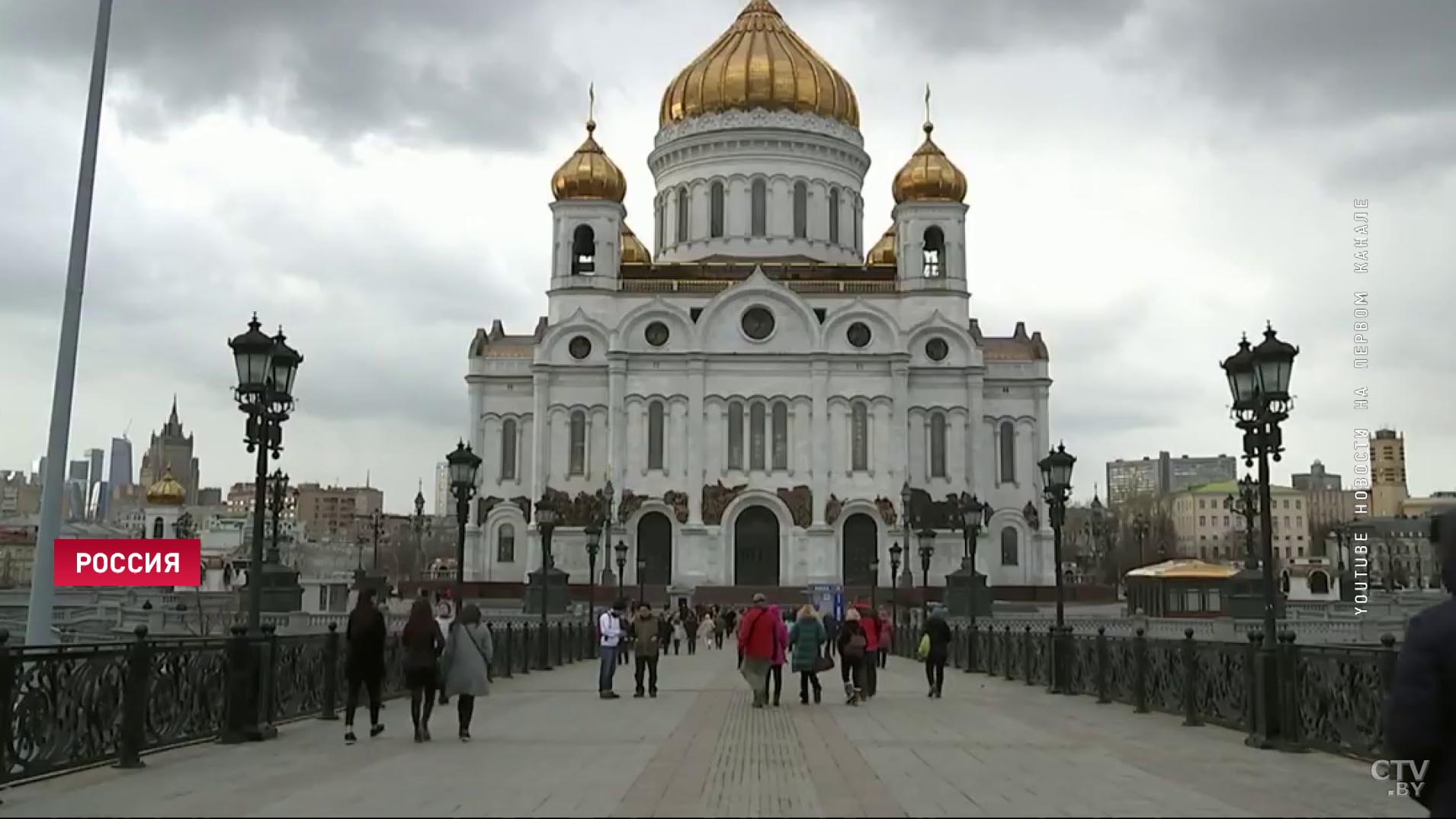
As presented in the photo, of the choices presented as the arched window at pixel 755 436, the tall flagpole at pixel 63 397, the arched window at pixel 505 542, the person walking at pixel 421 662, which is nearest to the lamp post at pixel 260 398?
the tall flagpole at pixel 63 397

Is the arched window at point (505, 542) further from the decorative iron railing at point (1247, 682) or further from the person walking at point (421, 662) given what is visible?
the person walking at point (421, 662)

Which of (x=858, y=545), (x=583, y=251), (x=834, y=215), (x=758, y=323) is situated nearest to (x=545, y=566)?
(x=858, y=545)

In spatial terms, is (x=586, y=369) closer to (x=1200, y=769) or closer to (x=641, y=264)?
(x=641, y=264)

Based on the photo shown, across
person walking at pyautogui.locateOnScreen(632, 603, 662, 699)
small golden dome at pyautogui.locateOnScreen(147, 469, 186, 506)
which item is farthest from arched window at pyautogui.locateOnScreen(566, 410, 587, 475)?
person walking at pyautogui.locateOnScreen(632, 603, 662, 699)

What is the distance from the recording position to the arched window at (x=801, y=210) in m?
63.4

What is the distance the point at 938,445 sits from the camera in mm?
58812

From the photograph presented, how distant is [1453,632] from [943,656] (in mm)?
16133

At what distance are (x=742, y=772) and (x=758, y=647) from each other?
23.9 ft

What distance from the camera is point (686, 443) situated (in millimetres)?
57156

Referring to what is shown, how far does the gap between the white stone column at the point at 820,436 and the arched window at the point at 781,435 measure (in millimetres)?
1104

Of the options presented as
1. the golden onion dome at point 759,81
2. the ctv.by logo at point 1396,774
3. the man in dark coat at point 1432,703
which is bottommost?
the ctv.by logo at point 1396,774

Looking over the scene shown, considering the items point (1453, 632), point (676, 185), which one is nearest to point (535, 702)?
point (1453, 632)

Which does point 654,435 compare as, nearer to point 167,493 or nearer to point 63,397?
point 167,493

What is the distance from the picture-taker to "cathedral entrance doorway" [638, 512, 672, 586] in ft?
185
